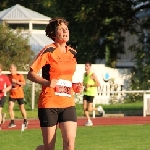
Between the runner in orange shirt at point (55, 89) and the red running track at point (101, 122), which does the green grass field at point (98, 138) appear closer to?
the red running track at point (101, 122)

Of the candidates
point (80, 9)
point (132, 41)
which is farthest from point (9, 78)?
point (132, 41)

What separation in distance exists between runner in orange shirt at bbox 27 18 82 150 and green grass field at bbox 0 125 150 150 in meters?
6.04

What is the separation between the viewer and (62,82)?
413 inches

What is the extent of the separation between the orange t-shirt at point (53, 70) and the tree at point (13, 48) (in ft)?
84.8

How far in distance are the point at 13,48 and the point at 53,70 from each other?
1068 inches

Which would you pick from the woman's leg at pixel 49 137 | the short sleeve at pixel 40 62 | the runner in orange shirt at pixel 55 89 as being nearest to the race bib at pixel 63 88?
the runner in orange shirt at pixel 55 89

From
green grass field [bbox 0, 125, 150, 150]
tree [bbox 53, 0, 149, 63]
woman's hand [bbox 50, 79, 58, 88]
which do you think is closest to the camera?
woman's hand [bbox 50, 79, 58, 88]

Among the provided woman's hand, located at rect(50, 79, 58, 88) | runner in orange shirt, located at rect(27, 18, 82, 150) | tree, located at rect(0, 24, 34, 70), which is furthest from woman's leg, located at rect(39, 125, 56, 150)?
tree, located at rect(0, 24, 34, 70)

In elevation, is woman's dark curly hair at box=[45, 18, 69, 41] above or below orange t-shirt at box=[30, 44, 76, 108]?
above

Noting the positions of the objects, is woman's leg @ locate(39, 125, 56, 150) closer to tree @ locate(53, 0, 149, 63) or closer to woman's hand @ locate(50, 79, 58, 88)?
woman's hand @ locate(50, 79, 58, 88)

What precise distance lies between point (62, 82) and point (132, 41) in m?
49.2

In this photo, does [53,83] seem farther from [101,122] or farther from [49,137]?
[101,122]

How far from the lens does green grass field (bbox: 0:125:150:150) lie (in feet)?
55.3

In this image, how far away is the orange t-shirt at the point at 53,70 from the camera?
10.4 m
